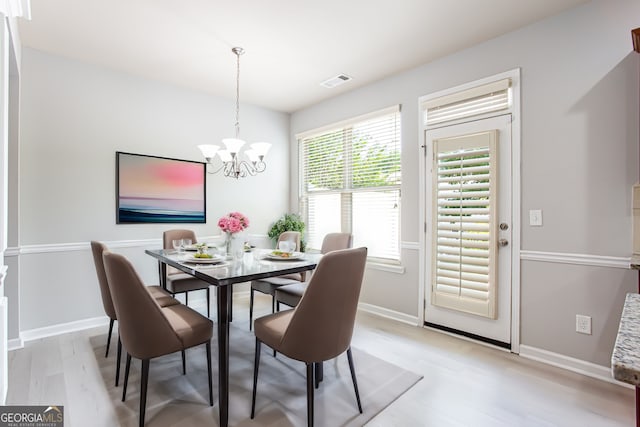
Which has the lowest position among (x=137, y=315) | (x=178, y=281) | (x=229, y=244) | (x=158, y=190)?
(x=178, y=281)

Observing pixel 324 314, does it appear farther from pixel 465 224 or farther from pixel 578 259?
pixel 578 259

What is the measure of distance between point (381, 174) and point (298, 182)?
1.55 m

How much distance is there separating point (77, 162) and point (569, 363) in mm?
4675

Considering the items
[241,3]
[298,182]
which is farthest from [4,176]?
[298,182]

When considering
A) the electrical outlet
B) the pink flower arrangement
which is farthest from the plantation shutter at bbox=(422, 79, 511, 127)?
the pink flower arrangement

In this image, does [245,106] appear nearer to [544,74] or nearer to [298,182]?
[298,182]

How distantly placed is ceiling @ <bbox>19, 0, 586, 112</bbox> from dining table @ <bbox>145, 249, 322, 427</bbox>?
187 centimetres

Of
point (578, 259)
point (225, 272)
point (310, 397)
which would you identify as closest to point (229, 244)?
point (225, 272)

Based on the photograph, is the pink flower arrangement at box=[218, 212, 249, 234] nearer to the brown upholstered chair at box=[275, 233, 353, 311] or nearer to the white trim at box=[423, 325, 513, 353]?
the brown upholstered chair at box=[275, 233, 353, 311]

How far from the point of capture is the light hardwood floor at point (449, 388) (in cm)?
184

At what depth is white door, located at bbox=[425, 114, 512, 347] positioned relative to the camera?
2.76m

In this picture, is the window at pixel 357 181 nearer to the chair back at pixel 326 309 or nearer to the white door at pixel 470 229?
the white door at pixel 470 229

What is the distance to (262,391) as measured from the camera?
2094 mm

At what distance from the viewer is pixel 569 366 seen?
2402 millimetres
